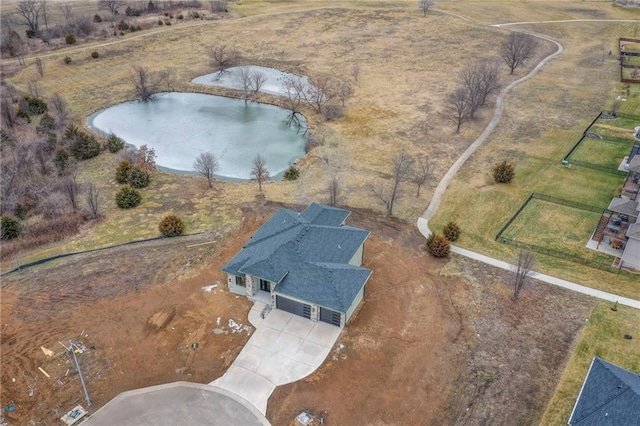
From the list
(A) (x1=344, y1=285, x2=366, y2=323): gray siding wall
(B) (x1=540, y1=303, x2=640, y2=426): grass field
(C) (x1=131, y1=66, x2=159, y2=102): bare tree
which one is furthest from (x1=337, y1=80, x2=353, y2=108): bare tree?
(B) (x1=540, y1=303, x2=640, y2=426): grass field

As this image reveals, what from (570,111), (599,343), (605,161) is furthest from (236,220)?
(570,111)

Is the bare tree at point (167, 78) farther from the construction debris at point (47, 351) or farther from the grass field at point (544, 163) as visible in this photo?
the construction debris at point (47, 351)

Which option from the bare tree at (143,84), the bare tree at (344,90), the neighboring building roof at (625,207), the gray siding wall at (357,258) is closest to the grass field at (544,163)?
the neighboring building roof at (625,207)

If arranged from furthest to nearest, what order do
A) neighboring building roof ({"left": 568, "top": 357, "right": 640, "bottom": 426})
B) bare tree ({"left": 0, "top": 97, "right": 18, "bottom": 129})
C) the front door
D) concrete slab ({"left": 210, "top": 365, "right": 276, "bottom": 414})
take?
1. bare tree ({"left": 0, "top": 97, "right": 18, "bottom": 129})
2. the front door
3. concrete slab ({"left": 210, "top": 365, "right": 276, "bottom": 414})
4. neighboring building roof ({"left": 568, "top": 357, "right": 640, "bottom": 426})

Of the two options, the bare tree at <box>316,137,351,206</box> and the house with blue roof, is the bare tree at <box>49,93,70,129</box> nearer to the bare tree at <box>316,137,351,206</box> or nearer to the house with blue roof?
the bare tree at <box>316,137,351,206</box>

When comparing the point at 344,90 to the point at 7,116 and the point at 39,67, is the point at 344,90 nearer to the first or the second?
the point at 7,116
